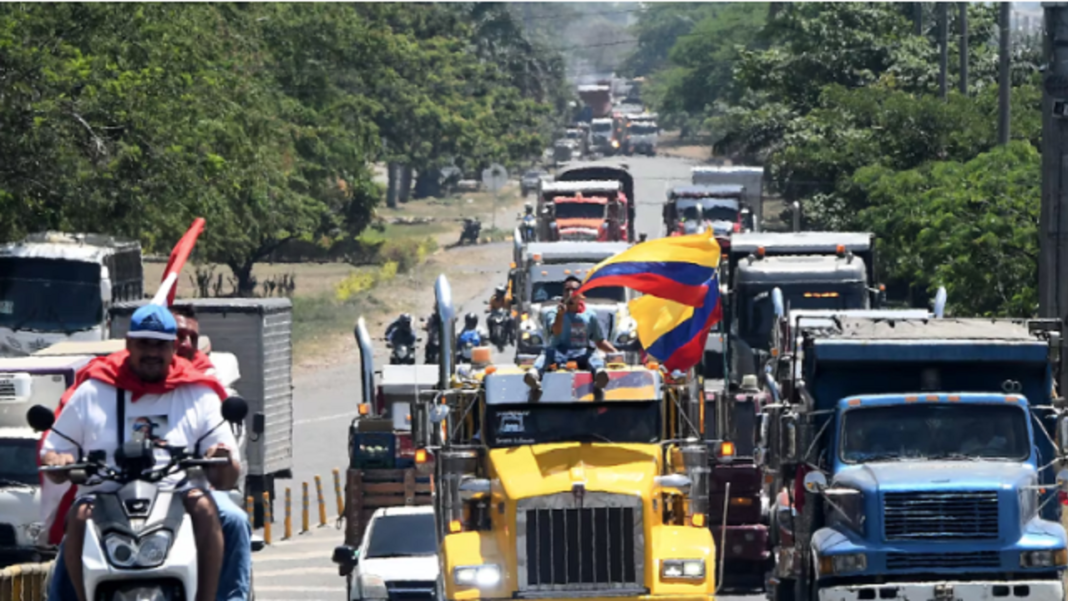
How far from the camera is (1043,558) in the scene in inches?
599

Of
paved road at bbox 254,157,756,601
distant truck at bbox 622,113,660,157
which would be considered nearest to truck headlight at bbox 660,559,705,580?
paved road at bbox 254,157,756,601

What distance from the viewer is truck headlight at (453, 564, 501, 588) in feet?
46.9

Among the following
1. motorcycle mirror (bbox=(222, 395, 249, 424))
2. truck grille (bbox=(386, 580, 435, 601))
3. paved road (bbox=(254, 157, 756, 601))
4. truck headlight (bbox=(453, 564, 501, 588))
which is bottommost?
paved road (bbox=(254, 157, 756, 601))

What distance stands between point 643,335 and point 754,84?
42.6 metres

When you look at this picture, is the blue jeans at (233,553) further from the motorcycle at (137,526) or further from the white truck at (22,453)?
the white truck at (22,453)

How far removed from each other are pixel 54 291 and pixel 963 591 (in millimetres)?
22160

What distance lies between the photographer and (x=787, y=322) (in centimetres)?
2227

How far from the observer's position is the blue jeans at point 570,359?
16500mm

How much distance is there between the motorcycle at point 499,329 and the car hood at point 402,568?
84.0 feet

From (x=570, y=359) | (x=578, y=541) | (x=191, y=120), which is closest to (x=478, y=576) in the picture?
(x=578, y=541)

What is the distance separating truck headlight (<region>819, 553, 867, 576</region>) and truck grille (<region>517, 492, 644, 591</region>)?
197 centimetres

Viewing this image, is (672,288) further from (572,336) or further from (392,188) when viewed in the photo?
(392,188)

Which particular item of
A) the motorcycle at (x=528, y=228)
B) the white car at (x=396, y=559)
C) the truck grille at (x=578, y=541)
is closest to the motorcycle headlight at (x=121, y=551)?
the truck grille at (x=578, y=541)

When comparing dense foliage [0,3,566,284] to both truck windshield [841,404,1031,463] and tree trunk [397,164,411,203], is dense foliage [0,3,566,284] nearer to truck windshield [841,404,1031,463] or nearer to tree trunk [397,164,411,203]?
truck windshield [841,404,1031,463]
